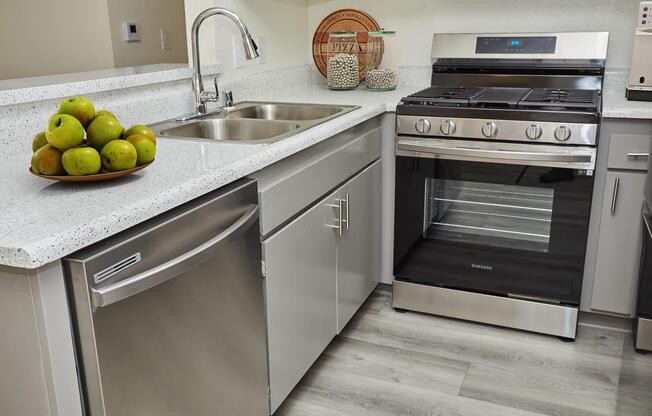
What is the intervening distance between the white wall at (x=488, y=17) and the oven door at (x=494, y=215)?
734mm

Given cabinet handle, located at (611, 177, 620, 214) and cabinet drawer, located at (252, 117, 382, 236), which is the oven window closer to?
cabinet handle, located at (611, 177, 620, 214)

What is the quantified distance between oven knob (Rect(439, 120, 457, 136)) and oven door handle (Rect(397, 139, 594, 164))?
0.05 meters

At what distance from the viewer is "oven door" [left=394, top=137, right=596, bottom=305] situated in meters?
2.22

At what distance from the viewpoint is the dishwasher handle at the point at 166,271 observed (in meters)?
1.07

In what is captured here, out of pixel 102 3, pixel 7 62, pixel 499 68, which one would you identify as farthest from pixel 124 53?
pixel 499 68

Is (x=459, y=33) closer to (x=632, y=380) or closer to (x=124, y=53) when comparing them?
(x=632, y=380)

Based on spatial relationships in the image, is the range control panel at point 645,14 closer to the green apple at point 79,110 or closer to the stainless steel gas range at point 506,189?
the stainless steel gas range at point 506,189

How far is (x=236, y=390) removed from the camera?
5.11ft

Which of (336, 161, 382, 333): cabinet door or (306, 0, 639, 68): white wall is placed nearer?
(336, 161, 382, 333): cabinet door

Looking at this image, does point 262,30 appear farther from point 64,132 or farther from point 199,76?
point 64,132

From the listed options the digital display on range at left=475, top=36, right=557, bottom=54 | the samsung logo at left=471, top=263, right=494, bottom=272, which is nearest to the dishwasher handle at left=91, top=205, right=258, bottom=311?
the samsung logo at left=471, top=263, right=494, bottom=272

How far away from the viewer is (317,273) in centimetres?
201

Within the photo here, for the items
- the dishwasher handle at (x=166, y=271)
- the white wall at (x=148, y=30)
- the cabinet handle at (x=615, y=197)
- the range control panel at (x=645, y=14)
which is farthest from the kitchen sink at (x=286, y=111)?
the white wall at (x=148, y=30)

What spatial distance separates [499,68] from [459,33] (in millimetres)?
249
